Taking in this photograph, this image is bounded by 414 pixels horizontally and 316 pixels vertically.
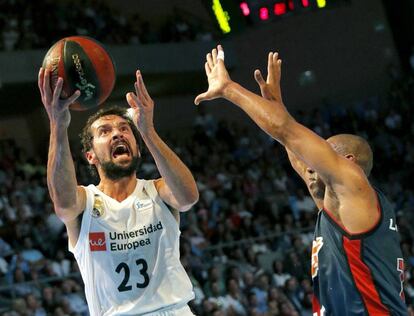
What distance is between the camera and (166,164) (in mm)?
4992

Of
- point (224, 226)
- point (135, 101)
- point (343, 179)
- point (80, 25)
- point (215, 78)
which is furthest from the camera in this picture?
point (80, 25)

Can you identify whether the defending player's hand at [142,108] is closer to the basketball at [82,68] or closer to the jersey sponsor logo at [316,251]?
the basketball at [82,68]

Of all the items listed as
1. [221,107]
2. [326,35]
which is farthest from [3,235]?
[326,35]

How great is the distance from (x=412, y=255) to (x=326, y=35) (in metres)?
8.73

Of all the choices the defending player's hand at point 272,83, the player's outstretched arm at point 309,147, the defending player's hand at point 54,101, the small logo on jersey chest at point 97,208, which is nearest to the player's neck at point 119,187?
the small logo on jersey chest at point 97,208

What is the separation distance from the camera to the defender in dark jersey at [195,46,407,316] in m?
4.09

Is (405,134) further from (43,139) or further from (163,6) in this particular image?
(43,139)

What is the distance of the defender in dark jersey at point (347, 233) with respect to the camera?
409cm

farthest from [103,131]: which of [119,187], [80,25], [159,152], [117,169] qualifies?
[80,25]

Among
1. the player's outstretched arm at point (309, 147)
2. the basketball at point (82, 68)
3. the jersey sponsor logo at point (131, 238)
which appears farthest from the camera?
the jersey sponsor logo at point (131, 238)

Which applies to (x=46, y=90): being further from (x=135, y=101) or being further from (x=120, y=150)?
(x=120, y=150)

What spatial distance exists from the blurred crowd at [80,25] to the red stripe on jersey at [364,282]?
40.5 ft

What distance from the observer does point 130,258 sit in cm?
501

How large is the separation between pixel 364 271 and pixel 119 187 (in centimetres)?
180
